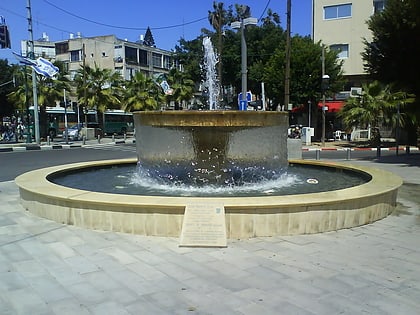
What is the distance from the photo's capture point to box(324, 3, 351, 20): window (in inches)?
1387

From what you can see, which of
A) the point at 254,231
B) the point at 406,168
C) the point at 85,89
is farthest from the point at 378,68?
the point at 85,89

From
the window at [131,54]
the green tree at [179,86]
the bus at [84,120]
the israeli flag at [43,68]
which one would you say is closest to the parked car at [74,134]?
the bus at [84,120]

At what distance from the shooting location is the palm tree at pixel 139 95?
40.8 meters

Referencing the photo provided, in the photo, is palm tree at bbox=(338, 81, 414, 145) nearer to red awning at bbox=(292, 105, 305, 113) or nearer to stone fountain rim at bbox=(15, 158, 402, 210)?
red awning at bbox=(292, 105, 305, 113)

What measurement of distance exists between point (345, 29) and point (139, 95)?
19386 mm

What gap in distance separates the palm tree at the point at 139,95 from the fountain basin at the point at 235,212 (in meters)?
34.5

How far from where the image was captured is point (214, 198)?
620 centimetres

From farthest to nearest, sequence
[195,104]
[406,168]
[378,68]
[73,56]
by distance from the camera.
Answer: [73,56], [195,104], [378,68], [406,168]

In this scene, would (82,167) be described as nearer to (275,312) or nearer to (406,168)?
(275,312)

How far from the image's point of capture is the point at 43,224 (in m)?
6.84

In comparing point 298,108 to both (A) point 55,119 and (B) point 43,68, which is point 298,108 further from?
(A) point 55,119

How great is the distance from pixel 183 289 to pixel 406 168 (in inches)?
526

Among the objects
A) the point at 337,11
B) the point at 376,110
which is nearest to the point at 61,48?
the point at 337,11

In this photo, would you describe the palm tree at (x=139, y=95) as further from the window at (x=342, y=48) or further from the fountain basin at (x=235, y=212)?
the fountain basin at (x=235, y=212)
